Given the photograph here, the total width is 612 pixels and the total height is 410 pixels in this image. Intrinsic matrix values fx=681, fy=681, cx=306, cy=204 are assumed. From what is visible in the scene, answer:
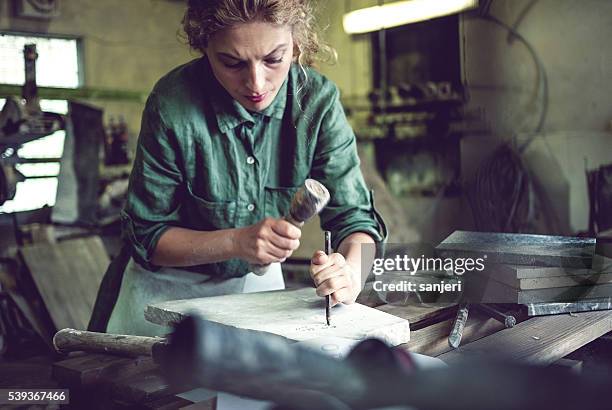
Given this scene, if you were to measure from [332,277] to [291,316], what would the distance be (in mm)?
108

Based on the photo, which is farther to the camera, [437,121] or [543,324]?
[437,121]

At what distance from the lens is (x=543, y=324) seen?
1.27m

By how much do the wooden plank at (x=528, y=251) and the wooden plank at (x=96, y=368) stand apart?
0.62m

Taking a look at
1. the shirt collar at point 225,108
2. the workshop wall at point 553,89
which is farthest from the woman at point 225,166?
the workshop wall at point 553,89

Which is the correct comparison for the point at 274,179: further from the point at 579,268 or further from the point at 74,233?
the point at 74,233

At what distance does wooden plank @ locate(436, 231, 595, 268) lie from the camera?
1.30 metres

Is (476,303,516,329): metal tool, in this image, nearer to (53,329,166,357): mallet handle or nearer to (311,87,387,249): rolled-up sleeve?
(311,87,387,249): rolled-up sleeve

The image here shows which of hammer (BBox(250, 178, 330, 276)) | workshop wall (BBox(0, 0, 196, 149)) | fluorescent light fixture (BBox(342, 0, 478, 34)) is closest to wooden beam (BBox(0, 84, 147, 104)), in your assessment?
workshop wall (BBox(0, 0, 196, 149))

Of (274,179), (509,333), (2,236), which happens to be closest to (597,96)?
(274,179)

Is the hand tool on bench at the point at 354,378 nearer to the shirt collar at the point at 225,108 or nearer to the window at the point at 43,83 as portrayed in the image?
the shirt collar at the point at 225,108

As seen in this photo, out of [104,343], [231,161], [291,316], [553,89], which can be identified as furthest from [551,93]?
[104,343]

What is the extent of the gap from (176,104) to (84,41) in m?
4.28

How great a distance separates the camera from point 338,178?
5.58 feet

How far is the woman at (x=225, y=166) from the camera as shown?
149 cm
